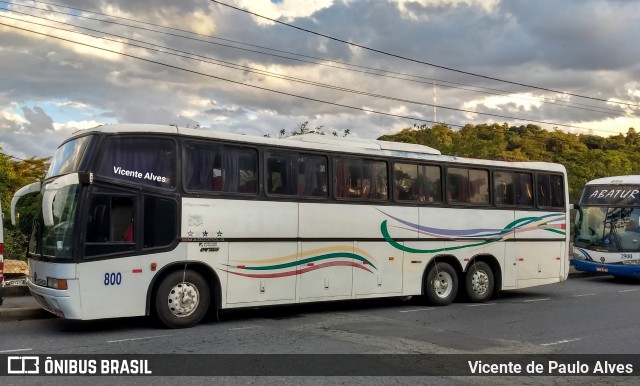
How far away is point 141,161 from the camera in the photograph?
10492mm

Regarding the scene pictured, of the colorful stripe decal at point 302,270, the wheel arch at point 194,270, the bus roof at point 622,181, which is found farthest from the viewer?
the bus roof at point 622,181

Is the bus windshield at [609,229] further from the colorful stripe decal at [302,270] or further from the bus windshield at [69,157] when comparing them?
the bus windshield at [69,157]

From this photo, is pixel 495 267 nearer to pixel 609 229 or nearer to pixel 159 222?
pixel 609 229

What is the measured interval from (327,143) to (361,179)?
3.42 ft

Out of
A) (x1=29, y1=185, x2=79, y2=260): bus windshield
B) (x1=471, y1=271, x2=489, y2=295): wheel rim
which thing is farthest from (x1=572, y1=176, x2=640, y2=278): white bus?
(x1=29, y1=185, x2=79, y2=260): bus windshield

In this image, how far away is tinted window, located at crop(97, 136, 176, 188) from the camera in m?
10.2

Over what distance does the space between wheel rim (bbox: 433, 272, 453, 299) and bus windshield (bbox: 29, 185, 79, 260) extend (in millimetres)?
7831

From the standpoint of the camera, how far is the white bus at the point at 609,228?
21281mm

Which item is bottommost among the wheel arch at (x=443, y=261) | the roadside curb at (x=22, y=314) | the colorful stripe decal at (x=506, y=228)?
the roadside curb at (x=22, y=314)

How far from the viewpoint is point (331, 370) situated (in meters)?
7.81

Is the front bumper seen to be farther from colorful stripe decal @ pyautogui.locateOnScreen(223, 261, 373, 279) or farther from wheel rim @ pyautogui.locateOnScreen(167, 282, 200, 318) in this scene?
wheel rim @ pyautogui.locateOnScreen(167, 282, 200, 318)

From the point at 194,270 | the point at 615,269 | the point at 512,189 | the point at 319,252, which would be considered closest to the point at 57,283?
the point at 194,270

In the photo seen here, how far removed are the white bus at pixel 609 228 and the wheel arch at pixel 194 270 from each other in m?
15.0

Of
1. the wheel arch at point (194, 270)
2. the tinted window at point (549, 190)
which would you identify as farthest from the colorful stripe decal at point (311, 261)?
the tinted window at point (549, 190)
